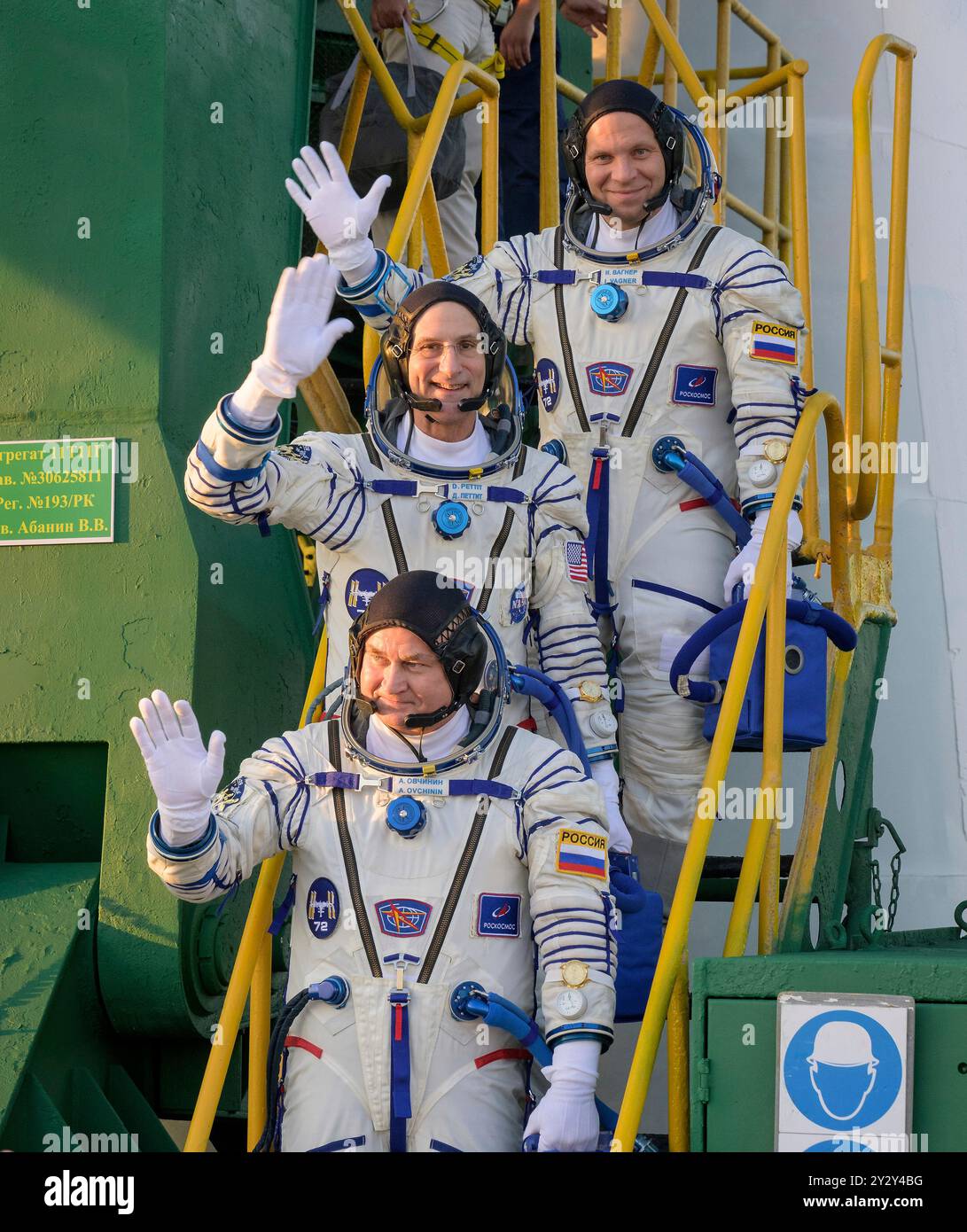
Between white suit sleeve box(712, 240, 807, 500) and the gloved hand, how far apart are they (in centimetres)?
10

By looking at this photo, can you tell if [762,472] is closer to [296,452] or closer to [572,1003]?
[296,452]

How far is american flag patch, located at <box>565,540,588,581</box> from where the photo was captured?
13.6 feet

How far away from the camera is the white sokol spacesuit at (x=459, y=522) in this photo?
159 inches

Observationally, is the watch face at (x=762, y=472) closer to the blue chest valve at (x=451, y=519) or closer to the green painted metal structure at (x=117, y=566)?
the blue chest valve at (x=451, y=519)

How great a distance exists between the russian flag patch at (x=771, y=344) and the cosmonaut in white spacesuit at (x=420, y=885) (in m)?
1.20

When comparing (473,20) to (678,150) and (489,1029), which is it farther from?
(489,1029)

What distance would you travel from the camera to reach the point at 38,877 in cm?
443

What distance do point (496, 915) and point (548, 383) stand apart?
1.58 meters

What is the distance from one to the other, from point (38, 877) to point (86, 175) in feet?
5.77

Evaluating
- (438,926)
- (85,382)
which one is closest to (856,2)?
(85,382)
